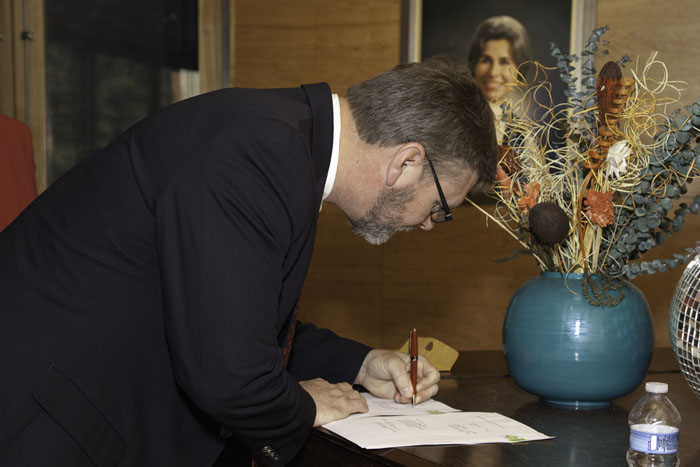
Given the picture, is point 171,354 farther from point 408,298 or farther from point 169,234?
point 408,298

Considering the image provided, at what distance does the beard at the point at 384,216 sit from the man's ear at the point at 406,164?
0.10 ft

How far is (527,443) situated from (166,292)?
0.60m

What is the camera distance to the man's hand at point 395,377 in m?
1.56

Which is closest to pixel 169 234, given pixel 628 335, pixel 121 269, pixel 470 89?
pixel 121 269

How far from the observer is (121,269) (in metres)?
1.23

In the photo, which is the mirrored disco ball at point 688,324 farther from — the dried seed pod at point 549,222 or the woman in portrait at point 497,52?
the woman in portrait at point 497,52

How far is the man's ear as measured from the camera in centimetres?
143

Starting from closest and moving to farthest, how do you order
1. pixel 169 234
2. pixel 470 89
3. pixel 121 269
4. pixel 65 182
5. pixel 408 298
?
1. pixel 169 234
2. pixel 121 269
3. pixel 65 182
4. pixel 470 89
5. pixel 408 298

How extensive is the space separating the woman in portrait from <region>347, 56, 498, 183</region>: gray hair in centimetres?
174

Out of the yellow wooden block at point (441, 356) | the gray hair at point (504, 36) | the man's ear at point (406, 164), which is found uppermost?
the gray hair at point (504, 36)

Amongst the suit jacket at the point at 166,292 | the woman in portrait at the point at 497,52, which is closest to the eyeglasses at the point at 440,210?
the suit jacket at the point at 166,292

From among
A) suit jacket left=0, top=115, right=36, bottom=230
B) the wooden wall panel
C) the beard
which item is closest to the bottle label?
the beard

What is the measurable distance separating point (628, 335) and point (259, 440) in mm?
699

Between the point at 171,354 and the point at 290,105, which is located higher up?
the point at 290,105
